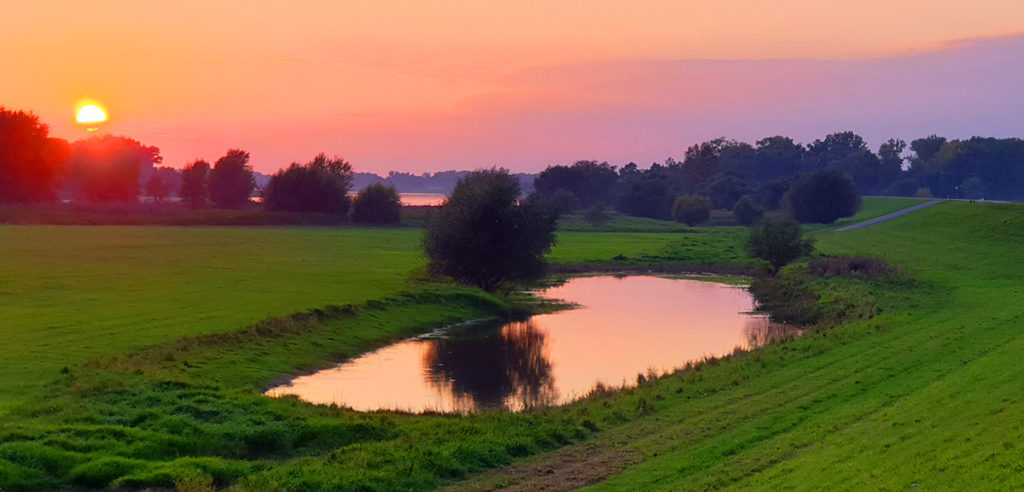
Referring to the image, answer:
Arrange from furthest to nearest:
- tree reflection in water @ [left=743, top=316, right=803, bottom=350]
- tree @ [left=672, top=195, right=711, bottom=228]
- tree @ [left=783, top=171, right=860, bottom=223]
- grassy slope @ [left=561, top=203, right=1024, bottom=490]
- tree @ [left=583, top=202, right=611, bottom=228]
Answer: tree @ [left=672, top=195, right=711, bottom=228] → tree @ [left=583, top=202, right=611, bottom=228] → tree @ [left=783, top=171, right=860, bottom=223] → tree reflection in water @ [left=743, top=316, right=803, bottom=350] → grassy slope @ [left=561, top=203, right=1024, bottom=490]

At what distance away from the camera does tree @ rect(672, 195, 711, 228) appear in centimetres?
18175

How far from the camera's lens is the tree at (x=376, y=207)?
15862 cm

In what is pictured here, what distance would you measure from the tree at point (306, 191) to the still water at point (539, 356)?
325 ft

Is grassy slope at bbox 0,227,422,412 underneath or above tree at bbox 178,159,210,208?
underneath

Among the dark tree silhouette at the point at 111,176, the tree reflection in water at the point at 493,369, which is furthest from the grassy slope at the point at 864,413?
the dark tree silhouette at the point at 111,176

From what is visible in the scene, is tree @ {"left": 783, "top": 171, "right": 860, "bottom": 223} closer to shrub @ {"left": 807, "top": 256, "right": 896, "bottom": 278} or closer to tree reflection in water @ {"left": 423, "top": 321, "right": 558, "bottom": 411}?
shrub @ {"left": 807, "top": 256, "right": 896, "bottom": 278}

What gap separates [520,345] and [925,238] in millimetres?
66782

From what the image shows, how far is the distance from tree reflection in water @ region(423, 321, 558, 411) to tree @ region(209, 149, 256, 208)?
447ft

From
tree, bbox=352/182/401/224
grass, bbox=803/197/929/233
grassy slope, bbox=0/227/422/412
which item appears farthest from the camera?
tree, bbox=352/182/401/224

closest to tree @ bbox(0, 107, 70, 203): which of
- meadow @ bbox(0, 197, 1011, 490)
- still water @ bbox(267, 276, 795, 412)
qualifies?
meadow @ bbox(0, 197, 1011, 490)

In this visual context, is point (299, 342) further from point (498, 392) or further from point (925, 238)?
point (925, 238)

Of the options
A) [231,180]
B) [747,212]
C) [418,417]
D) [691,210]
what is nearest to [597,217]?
[691,210]

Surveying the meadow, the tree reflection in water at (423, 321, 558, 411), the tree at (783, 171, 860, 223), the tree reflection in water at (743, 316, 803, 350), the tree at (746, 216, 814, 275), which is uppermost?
the tree at (783, 171, 860, 223)

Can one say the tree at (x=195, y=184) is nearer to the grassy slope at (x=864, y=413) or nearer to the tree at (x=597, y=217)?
the tree at (x=597, y=217)
